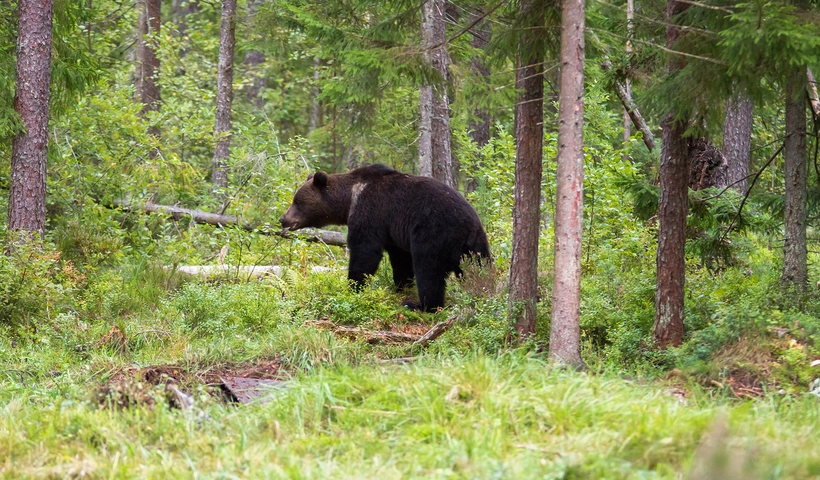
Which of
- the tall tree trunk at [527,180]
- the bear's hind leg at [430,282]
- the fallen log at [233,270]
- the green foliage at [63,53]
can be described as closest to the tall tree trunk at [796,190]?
the tall tree trunk at [527,180]

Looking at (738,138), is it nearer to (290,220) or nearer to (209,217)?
(290,220)

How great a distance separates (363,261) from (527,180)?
3.74 meters

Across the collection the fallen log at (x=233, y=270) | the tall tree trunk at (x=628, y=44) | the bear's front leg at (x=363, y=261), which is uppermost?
the tall tree trunk at (x=628, y=44)

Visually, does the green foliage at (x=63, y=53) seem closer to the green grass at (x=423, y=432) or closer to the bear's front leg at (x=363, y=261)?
the bear's front leg at (x=363, y=261)

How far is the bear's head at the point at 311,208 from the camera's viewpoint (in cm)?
1216

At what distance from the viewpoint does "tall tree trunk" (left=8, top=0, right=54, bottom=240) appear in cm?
988

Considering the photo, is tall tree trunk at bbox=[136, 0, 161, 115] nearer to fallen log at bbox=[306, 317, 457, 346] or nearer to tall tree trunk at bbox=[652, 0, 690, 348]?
fallen log at bbox=[306, 317, 457, 346]

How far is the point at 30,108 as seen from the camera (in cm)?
1000

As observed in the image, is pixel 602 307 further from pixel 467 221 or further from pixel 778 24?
pixel 778 24

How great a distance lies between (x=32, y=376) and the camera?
290 inches

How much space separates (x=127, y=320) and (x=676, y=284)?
20.1 ft

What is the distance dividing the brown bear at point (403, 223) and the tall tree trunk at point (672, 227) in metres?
2.90

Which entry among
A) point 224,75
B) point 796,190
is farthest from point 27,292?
point 224,75

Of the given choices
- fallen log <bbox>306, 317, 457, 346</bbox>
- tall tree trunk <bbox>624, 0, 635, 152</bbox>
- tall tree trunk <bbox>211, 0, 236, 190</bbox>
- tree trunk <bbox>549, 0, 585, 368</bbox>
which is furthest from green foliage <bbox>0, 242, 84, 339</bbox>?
tall tree trunk <bbox>211, 0, 236, 190</bbox>
